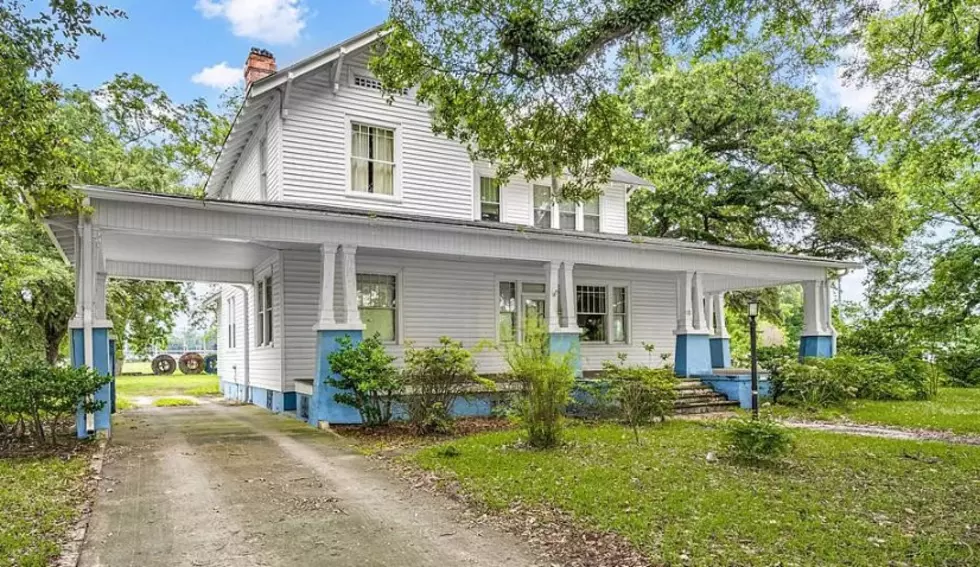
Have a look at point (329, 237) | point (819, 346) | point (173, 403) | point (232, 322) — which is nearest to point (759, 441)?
point (329, 237)

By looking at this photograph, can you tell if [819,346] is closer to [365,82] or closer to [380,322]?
[380,322]

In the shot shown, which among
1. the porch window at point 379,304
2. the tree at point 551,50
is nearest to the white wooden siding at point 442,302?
the porch window at point 379,304

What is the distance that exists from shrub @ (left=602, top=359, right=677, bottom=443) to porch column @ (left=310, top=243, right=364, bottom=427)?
457 cm

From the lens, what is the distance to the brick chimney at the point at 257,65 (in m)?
15.7

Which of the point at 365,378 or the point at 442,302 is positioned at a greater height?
the point at 442,302

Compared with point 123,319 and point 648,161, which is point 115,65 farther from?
point 648,161

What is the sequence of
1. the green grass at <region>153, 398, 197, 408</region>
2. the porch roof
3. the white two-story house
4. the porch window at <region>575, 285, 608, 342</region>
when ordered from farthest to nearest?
the green grass at <region>153, 398, 197, 408</region>
the porch window at <region>575, 285, 608, 342</region>
the white two-story house
the porch roof

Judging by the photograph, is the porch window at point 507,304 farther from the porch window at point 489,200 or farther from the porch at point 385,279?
the porch window at point 489,200

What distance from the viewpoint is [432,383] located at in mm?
10586

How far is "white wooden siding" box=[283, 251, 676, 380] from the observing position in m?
13.1

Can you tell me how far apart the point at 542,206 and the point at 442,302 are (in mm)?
4118

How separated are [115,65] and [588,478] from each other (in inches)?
307

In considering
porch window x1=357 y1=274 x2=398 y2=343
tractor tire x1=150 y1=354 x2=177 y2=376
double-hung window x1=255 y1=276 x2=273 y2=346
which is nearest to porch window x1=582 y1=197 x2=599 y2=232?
porch window x1=357 y1=274 x2=398 y2=343

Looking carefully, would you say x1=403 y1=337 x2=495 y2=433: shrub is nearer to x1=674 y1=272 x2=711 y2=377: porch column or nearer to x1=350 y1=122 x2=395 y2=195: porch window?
x1=350 y1=122 x2=395 y2=195: porch window
